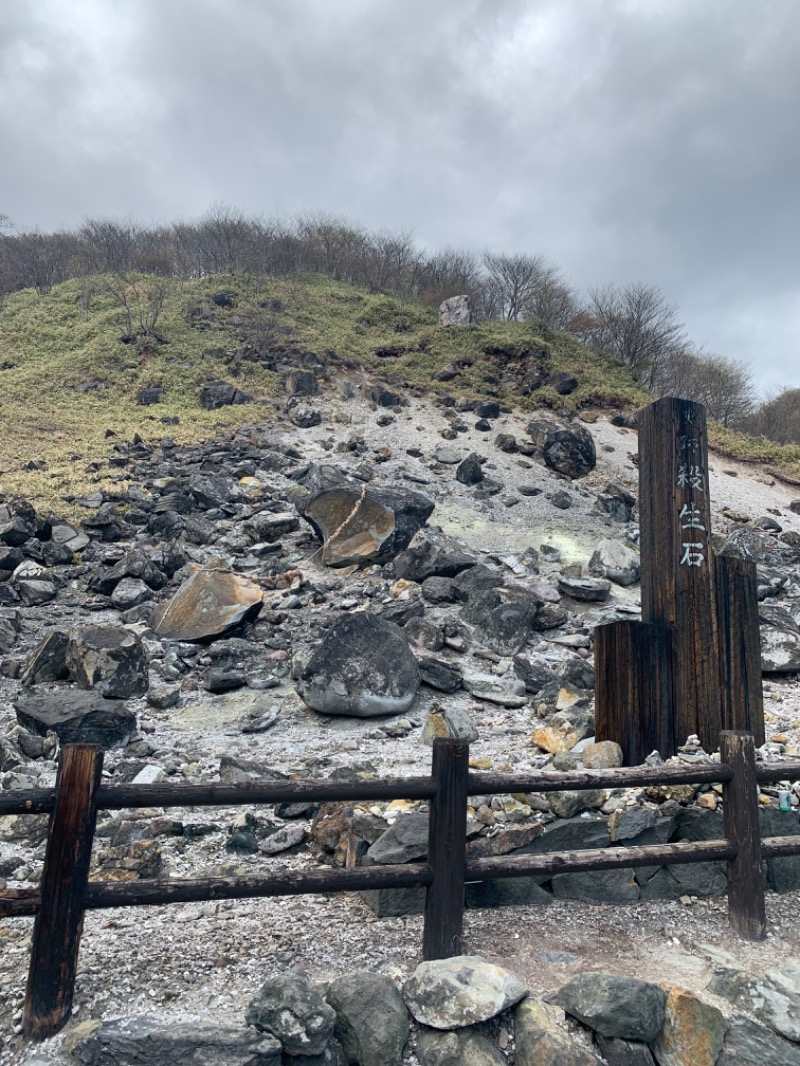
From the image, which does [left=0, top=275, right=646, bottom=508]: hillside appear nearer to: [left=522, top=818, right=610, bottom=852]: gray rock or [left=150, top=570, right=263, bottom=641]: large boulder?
[left=150, top=570, right=263, bottom=641]: large boulder

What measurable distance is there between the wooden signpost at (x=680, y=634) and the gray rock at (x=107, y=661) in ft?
15.4

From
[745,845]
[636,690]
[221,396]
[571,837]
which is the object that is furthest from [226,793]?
[221,396]

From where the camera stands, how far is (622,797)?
3979 mm

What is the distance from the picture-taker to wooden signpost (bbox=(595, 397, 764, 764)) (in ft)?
15.2

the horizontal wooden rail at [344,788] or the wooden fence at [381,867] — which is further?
the horizontal wooden rail at [344,788]

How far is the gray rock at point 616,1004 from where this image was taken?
102 inches

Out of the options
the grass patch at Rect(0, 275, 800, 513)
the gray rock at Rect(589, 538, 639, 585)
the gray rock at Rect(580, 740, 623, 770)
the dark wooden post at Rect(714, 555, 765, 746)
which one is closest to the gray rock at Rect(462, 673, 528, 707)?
the gray rock at Rect(580, 740, 623, 770)

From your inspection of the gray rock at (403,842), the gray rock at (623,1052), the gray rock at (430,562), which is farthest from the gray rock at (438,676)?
the gray rock at (623,1052)

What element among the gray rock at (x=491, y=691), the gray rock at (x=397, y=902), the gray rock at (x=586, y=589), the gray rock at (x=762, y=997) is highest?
the gray rock at (x=586, y=589)

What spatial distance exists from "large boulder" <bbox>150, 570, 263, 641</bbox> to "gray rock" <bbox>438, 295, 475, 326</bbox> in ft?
86.7

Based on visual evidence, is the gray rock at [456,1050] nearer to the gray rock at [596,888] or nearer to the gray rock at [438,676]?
the gray rock at [596,888]

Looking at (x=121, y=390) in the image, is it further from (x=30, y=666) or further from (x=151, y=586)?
(x=30, y=666)

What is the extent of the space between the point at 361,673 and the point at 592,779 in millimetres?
3735

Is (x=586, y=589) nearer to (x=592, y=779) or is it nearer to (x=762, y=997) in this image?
(x=592, y=779)
